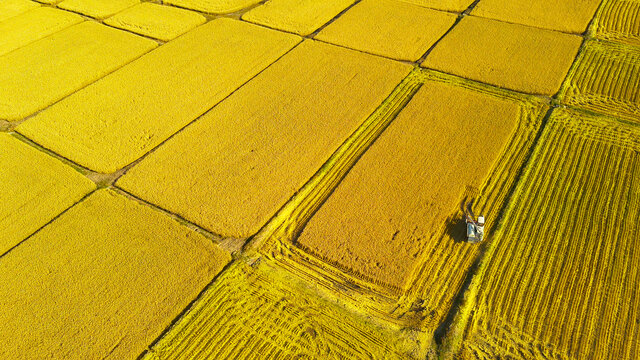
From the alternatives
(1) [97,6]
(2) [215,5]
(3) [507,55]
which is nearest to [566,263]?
(3) [507,55]

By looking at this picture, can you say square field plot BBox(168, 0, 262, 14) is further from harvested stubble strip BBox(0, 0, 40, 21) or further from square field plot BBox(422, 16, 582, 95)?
square field plot BBox(422, 16, 582, 95)

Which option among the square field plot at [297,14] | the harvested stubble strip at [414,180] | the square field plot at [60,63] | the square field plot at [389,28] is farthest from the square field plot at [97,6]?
the harvested stubble strip at [414,180]

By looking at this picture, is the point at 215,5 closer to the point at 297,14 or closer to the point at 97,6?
the point at 297,14

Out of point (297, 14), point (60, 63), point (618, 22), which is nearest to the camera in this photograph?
point (60, 63)

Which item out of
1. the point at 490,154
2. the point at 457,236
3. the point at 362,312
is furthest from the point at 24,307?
the point at 490,154

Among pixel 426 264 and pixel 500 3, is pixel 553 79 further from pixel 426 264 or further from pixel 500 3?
pixel 426 264

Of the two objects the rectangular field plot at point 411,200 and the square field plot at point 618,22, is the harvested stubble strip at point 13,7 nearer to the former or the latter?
the rectangular field plot at point 411,200
